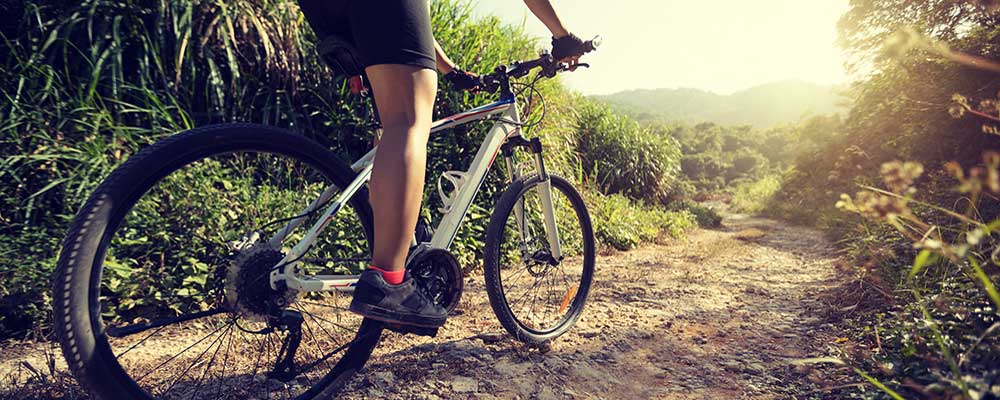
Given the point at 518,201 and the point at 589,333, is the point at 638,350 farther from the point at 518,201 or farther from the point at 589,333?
the point at 518,201

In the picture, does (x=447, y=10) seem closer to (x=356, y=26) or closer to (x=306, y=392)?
(x=356, y=26)

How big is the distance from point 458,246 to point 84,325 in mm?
2329

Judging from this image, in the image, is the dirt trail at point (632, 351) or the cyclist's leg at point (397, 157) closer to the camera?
the cyclist's leg at point (397, 157)

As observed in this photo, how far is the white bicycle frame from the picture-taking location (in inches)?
58.7

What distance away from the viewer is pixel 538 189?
8.10 ft

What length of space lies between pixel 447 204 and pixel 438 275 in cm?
31

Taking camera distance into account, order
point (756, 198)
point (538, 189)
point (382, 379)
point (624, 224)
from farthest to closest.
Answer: point (756, 198) < point (624, 224) < point (538, 189) < point (382, 379)

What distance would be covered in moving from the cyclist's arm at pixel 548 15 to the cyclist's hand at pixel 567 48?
0.03m

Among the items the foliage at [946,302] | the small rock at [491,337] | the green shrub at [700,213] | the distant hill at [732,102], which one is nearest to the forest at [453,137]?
the foliage at [946,302]

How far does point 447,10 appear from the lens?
389cm

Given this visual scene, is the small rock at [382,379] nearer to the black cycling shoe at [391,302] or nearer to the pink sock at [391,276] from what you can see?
the black cycling shoe at [391,302]

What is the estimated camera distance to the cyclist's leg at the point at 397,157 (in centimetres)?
148

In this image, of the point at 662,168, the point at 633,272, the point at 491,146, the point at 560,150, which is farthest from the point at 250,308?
the point at 662,168

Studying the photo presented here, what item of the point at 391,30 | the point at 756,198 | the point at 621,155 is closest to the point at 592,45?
the point at 391,30
